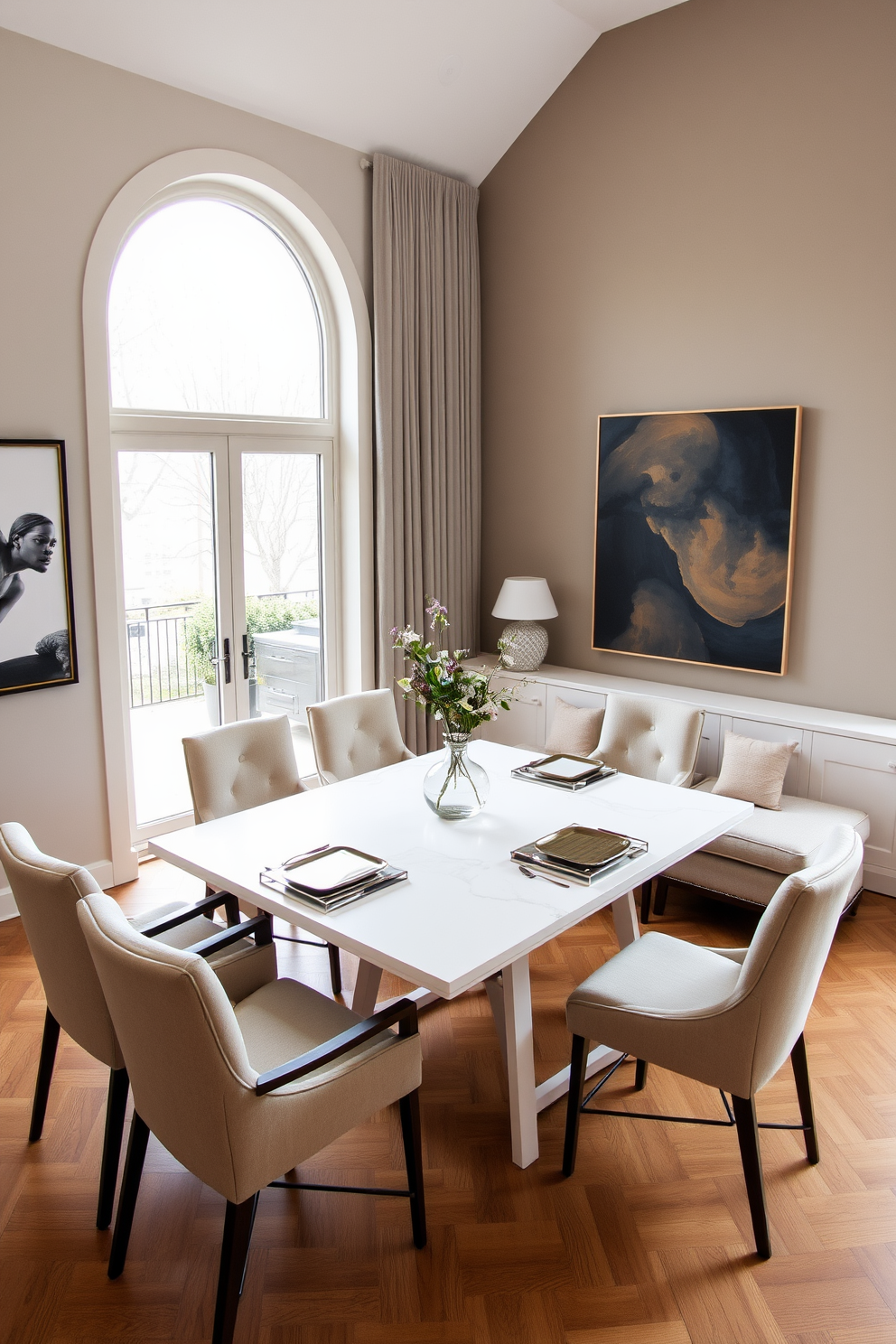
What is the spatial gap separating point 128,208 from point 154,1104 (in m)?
3.37

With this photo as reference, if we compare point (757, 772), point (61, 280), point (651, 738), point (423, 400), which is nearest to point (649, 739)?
point (651, 738)

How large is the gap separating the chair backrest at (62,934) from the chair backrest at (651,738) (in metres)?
2.30

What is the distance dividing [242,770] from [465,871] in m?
1.11

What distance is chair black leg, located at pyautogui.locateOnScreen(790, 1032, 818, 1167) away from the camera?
255 centimetres

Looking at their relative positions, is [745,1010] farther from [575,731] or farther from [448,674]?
[575,731]

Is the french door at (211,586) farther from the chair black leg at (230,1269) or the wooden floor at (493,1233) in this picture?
the chair black leg at (230,1269)

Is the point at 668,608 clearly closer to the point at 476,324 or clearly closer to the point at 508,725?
the point at 508,725

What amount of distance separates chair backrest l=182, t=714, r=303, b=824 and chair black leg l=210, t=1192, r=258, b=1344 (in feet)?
4.82

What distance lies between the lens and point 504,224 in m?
5.34

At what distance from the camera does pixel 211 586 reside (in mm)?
4652

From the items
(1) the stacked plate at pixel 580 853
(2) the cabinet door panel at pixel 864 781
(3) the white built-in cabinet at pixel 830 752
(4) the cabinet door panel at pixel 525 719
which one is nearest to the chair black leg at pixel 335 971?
(1) the stacked plate at pixel 580 853

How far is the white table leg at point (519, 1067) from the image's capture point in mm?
2586

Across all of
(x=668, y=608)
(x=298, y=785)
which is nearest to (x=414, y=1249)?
(x=298, y=785)

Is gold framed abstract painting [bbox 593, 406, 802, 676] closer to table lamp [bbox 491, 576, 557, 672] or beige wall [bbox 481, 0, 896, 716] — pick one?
beige wall [bbox 481, 0, 896, 716]
